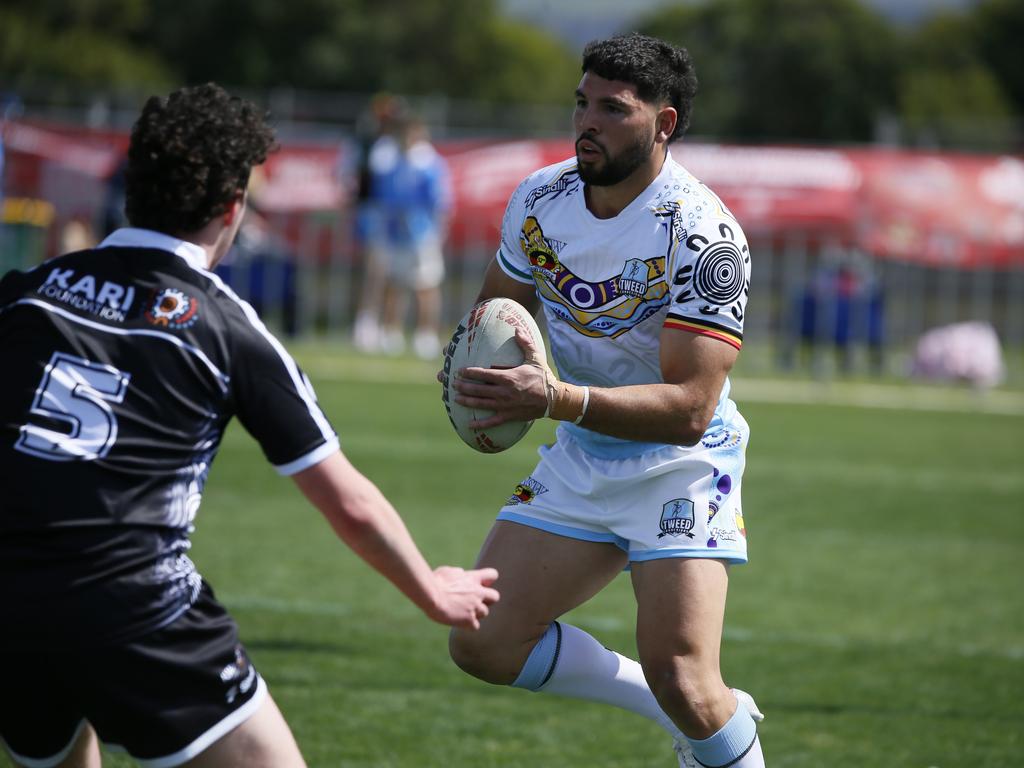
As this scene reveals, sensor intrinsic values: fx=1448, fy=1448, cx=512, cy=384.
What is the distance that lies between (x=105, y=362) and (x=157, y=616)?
525 millimetres

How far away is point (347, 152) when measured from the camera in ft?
60.8

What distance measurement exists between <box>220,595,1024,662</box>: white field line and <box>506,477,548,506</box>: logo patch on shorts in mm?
2394

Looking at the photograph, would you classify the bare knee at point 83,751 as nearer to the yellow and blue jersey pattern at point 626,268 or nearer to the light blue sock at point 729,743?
the light blue sock at point 729,743

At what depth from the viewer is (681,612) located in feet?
13.0

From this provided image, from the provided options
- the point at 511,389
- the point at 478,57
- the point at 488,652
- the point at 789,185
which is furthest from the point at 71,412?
the point at 478,57

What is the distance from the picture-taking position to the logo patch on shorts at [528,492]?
14.5 feet

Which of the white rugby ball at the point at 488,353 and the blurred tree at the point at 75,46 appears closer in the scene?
the white rugby ball at the point at 488,353

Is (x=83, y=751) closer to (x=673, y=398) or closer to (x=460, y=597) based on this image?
(x=460, y=597)

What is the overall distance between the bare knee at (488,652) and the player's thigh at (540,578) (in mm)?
20

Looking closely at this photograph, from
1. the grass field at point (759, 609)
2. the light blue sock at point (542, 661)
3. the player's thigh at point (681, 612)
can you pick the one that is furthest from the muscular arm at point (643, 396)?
the grass field at point (759, 609)

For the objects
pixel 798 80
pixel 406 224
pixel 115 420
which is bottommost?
pixel 115 420

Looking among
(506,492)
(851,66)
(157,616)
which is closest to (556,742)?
(157,616)

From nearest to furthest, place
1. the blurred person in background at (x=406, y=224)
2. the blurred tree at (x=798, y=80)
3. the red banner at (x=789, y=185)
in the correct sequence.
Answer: the blurred person in background at (x=406, y=224) → the red banner at (x=789, y=185) → the blurred tree at (x=798, y=80)

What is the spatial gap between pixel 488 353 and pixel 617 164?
680 mm
